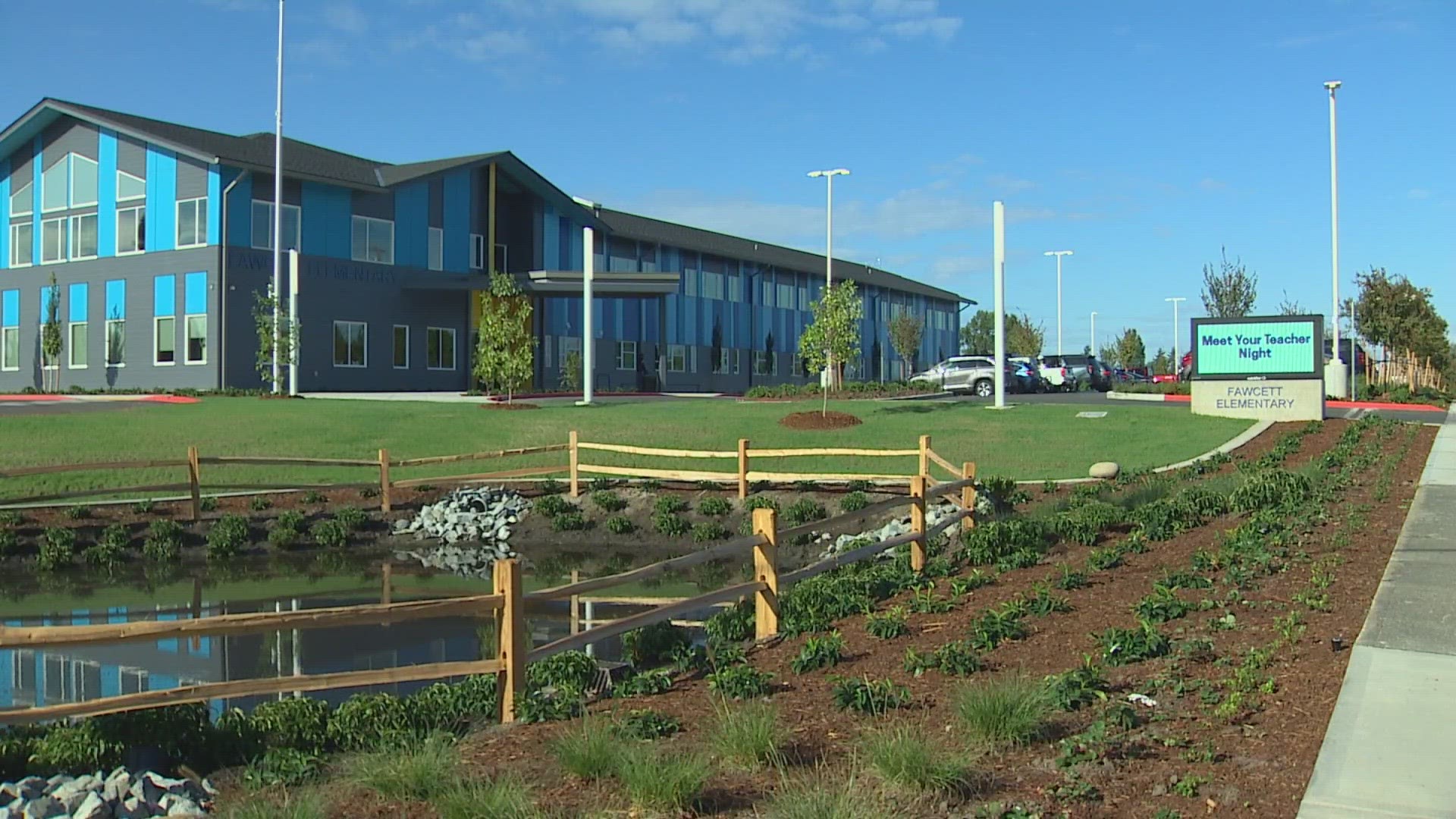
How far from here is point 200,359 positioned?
39.4 m

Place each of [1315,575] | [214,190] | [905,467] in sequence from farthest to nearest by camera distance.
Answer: [214,190] < [905,467] < [1315,575]

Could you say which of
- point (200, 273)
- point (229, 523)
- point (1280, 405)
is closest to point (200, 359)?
point (200, 273)

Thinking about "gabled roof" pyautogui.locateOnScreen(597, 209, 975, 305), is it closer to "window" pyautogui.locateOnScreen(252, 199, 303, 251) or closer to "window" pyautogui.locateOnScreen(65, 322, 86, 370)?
"window" pyautogui.locateOnScreen(252, 199, 303, 251)

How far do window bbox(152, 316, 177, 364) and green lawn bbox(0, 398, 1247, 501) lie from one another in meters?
12.2

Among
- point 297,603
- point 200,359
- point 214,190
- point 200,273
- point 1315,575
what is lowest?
point 297,603

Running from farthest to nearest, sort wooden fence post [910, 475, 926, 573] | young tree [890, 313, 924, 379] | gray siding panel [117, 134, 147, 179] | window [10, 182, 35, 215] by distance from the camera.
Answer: young tree [890, 313, 924, 379], window [10, 182, 35, 215], gray siding panel [117, 134, 147, 179], wooden fence post [910, 475, 926, 573]

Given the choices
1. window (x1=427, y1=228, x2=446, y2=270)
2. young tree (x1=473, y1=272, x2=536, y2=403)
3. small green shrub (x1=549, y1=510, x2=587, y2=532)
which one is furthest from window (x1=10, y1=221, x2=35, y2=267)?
small green shrub (x1=549, y1=510, x2=587, y2=532)

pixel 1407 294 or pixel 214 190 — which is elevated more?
pixel 214 190

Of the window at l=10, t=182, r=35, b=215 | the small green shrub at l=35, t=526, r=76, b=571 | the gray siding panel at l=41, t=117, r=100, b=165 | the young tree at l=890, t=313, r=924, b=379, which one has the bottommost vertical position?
the small green shrub at l=35, t=526, r=76, b=571

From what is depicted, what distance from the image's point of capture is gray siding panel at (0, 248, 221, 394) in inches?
1545

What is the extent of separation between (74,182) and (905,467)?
1389 inches

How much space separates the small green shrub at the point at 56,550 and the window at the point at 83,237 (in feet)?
98.6

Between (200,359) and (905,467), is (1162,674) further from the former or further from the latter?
(200,359)

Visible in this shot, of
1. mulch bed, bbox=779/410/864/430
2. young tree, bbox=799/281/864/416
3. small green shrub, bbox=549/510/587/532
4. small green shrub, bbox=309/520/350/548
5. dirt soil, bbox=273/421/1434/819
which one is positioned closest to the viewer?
dirt soil, bbox=273/421/1434/819
